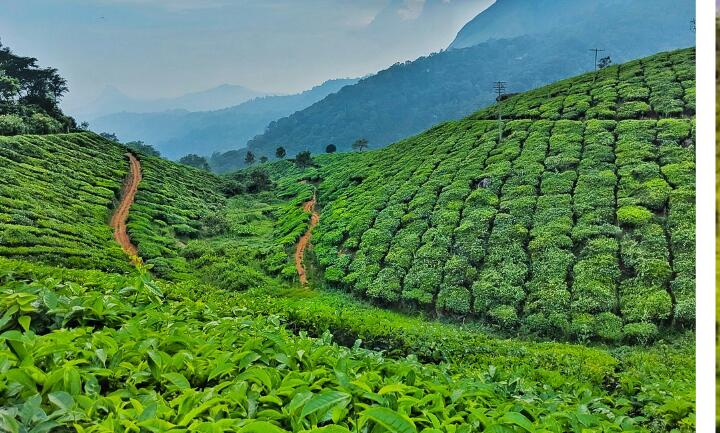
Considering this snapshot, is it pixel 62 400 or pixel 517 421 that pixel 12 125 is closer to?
pixel 62 400

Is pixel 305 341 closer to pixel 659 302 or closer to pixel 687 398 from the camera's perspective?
pixel 687 398

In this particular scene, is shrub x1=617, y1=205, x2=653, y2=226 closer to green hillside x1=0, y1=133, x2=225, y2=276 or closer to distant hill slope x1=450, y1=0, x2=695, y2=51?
green hillside x1=0, y1=133, x2=225, y2=276

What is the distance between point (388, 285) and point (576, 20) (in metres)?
88.0

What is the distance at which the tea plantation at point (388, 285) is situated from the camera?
4.95ft

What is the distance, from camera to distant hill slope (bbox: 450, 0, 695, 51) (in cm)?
6912

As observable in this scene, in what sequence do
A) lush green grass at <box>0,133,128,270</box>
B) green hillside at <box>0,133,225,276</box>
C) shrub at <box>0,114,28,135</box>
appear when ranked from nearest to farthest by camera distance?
lush green grass at <box>0,133,128,270</box> < green hillside at <box>0,133,225,276</box> < shrub at <box>0,114,28,135</box>

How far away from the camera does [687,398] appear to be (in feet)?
12.6

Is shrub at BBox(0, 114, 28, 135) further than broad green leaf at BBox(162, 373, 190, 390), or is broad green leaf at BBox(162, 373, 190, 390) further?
shrub at BBox(0, 114, 28, 135)

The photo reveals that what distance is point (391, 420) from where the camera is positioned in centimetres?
128

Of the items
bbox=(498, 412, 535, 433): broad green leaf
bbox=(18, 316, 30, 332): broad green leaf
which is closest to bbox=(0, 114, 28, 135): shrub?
bbox=(18, 316, 30, 332): broad green leaf

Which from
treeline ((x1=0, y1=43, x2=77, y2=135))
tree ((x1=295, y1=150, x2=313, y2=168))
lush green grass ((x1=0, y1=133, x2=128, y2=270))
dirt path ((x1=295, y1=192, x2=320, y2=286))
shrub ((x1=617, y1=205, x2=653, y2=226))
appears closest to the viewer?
lush green grass ((x1=0, y1=133, x2=128, y2=270))

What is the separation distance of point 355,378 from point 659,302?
6161 mm

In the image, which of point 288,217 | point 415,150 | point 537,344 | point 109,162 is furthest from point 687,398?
point 109,162

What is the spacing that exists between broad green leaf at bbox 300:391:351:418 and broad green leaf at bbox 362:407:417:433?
0.13m
